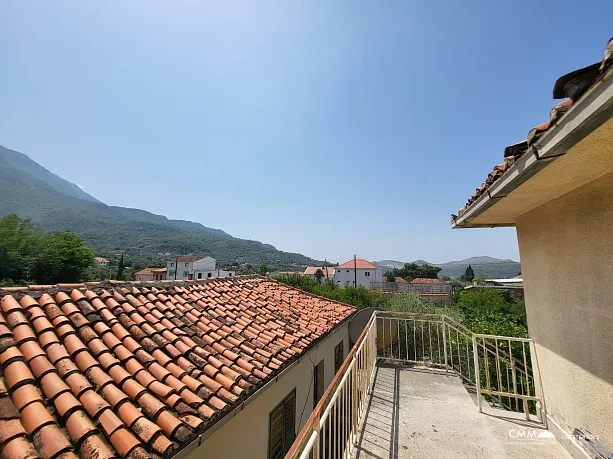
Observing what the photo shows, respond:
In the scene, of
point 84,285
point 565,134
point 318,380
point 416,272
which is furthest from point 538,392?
point 416,272

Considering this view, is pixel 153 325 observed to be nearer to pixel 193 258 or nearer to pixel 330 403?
pixel 330 403

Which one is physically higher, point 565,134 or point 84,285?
point 565,134

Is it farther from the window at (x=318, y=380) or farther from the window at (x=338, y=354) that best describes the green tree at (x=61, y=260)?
the window at (x=318, y=380)

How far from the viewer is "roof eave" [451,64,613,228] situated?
53.1 inches

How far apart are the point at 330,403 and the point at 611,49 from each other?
2.74 meters

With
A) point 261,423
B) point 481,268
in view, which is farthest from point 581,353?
point 481,268

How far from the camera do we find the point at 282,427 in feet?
17.0

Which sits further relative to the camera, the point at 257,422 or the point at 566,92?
the point at 257,422

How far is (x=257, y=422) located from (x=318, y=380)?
358 cm

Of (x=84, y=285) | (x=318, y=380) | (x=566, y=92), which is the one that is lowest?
(x=318, y=380)

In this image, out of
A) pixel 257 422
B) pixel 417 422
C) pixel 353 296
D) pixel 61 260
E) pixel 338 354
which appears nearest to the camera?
pixel 417 422

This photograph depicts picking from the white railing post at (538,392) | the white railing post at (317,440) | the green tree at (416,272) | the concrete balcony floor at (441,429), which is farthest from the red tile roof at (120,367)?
the green tree at (416,272)

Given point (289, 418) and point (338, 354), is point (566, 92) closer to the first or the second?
point (289, 418)

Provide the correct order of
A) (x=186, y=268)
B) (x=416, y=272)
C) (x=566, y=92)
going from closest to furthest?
1. (x=566, y=92)
2. (x=186, y=268)
3. (x=416, y=272)
